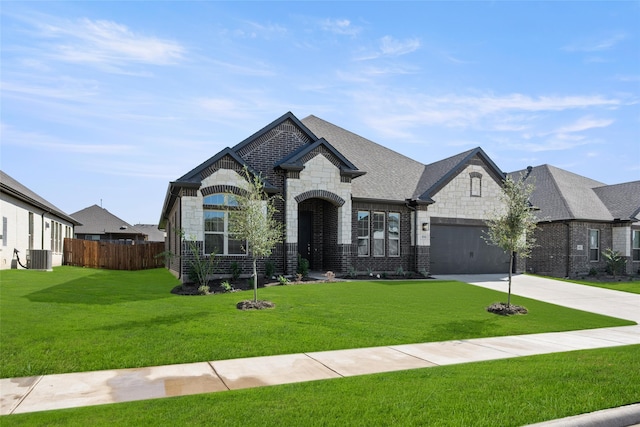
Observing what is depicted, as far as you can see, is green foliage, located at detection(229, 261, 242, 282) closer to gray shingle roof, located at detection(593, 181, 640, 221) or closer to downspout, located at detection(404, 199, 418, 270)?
downspout, located at detection(404, 199, 418, 270)

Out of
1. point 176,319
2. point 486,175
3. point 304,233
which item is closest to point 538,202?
point 486,175

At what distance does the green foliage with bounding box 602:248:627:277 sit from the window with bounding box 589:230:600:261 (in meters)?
0.39

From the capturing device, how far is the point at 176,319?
33.6ft

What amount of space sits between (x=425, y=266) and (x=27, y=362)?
687 inches

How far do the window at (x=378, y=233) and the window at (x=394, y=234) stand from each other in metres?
0.38

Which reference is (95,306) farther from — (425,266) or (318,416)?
(425,266)

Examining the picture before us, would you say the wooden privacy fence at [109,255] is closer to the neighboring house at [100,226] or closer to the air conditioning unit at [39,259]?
the air conditioning unit at [39,259]

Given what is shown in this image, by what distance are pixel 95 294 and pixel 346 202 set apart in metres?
10.3

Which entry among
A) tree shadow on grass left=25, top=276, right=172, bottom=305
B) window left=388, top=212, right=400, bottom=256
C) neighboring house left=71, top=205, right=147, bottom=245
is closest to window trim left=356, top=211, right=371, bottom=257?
window left=388, top=212, right=400, bottom=256

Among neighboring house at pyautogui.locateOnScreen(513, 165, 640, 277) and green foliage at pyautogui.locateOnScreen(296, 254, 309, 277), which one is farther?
neighboring house at pyautogui.locateOnScreen(513, 165, 640, 277)

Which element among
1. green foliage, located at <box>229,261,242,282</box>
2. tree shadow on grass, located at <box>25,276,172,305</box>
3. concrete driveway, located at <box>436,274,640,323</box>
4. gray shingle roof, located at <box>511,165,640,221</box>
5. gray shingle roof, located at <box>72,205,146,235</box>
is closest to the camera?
tree shadow on grass, located at <box>25,276,172,305</box>

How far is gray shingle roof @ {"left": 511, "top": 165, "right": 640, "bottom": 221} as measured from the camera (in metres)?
27.1

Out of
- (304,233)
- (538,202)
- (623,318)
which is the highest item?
(538,202)

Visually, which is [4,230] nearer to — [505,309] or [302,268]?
[302,268]
